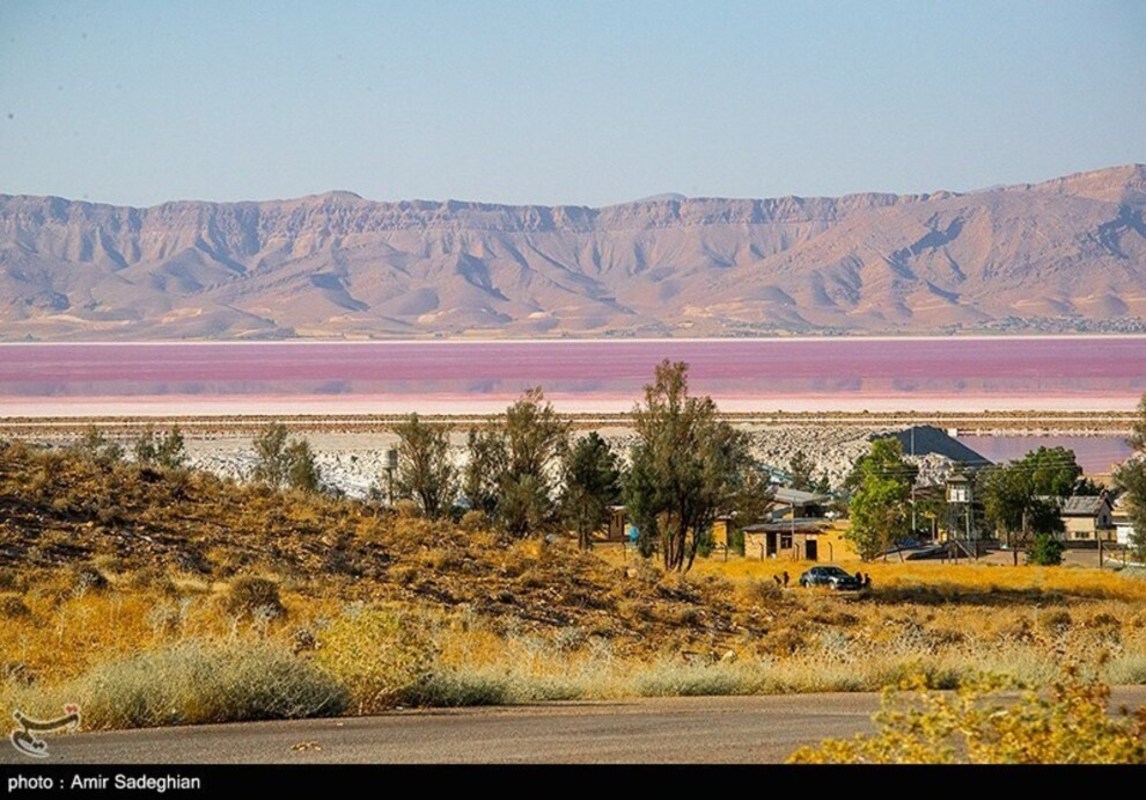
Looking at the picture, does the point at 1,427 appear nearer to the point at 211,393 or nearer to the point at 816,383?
the point at 211,393

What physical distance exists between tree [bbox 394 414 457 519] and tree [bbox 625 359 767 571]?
18.6 feet

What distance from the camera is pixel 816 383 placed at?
129500mm

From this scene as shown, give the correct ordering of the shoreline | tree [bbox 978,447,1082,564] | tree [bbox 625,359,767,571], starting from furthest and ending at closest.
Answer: the shoreline
tree [bbox 978,447,1082,564]
tree [bbox 625,359,767,571]

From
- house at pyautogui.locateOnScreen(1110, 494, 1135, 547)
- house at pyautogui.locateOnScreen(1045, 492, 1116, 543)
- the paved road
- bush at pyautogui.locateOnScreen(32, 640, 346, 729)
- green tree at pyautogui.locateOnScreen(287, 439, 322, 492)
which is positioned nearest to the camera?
the paved road

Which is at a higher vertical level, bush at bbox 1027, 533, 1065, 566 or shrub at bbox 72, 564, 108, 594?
shrub at bbox 72, 564, 108, 594

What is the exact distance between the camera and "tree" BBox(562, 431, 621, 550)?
137 feet

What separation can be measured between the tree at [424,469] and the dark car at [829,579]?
33.2 feet

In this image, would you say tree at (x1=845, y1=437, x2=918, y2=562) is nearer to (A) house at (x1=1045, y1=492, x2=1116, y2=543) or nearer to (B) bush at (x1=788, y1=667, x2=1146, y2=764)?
(A) house at (x1=1045, y1=492, x2=1116, y2=543)

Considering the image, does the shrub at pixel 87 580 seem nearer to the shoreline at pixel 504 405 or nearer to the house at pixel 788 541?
the house at pixel 788 541

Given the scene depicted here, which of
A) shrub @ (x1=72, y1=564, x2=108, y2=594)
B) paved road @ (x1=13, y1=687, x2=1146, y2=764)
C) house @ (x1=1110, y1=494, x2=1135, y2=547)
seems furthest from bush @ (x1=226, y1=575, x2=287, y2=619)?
house @ (x1=1110, y1=494, x2=1135, y2=547)

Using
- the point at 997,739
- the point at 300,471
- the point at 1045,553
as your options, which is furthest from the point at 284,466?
the point at 997,739

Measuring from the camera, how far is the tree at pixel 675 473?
3628cm
